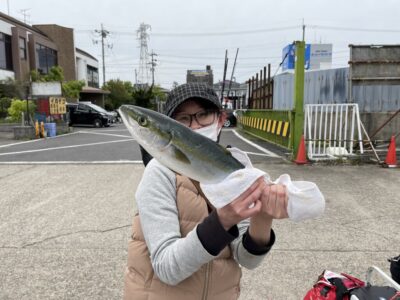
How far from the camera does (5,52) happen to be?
30141 mm

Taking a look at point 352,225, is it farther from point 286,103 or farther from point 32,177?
point 286,103

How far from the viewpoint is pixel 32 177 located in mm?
7273

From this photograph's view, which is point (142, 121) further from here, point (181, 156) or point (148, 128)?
point (181, 156)

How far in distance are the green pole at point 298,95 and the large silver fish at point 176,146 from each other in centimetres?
787

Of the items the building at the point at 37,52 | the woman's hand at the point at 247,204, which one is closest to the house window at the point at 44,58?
the building at the point at 37,52

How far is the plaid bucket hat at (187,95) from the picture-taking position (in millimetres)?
1395

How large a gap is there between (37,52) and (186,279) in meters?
39.2

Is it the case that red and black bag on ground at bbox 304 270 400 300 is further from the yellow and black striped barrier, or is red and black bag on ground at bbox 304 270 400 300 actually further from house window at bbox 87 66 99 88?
house window at bbox 87 66 99 88

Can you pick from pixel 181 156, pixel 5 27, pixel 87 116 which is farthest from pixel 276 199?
pixel 5 27

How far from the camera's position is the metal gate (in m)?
8.56

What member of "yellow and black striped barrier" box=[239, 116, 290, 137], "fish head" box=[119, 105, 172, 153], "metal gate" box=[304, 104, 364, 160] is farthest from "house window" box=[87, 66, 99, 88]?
"fish head" box=[119, 105, 172, 153]

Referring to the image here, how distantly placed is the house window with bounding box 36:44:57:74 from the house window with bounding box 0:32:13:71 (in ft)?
14.2

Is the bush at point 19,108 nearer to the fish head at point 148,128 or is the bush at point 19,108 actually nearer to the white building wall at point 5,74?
the white building wall at point 5,74

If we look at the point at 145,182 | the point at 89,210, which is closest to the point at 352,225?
the point at 89,210
